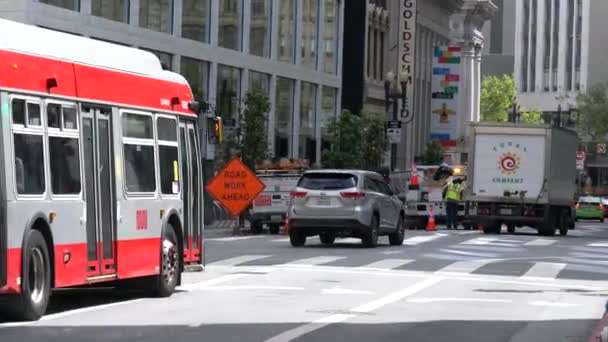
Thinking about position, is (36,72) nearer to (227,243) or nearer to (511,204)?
(227,243)

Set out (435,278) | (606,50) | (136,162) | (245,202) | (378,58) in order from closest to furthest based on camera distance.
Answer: (136,162) < (435,278) < (245,202) < (378,58) < (606,50)

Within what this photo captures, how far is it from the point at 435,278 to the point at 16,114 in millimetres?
10633

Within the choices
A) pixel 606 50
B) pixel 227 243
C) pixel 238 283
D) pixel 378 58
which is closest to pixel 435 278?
pixel 238 283

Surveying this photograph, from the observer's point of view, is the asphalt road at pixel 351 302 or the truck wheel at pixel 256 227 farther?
the truck wheel at pixel 256 227

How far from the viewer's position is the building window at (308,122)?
66.4 m

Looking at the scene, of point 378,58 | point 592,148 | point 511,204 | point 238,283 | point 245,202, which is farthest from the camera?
point 592,148

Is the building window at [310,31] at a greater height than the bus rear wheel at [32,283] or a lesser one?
greater

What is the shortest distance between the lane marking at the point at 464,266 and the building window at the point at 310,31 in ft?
117

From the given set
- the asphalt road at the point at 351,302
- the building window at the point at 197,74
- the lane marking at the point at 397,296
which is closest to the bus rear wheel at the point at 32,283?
the asphalt road at the point at 351,302

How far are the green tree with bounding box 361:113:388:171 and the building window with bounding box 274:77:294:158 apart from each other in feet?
10.6

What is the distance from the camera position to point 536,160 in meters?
49.2

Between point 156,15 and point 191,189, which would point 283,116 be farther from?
point 191,189

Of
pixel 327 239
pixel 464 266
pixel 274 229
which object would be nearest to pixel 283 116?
pixel 274 229

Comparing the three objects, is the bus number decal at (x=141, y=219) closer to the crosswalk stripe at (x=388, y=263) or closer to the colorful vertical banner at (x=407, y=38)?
the crosswalk stripe at (x=388, y=263)
